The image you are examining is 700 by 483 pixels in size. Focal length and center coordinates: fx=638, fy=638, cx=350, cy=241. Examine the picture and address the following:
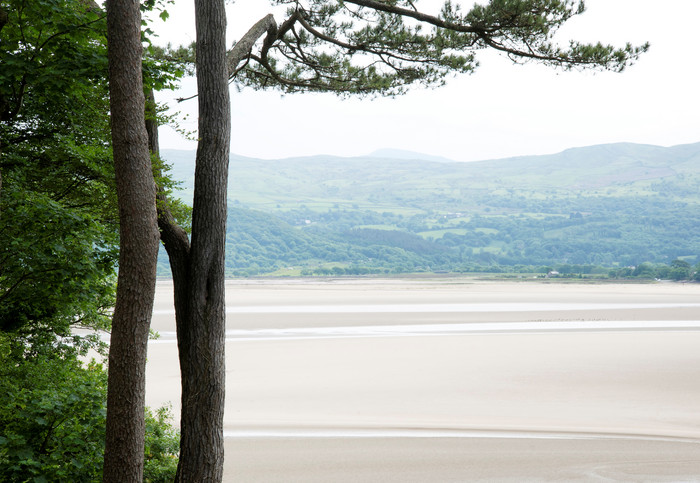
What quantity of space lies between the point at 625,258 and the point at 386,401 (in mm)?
79028

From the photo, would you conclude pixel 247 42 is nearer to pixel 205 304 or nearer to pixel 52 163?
pixel 52 163

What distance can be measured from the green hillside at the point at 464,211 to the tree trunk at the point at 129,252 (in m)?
63.8

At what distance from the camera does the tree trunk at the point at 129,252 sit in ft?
11.4

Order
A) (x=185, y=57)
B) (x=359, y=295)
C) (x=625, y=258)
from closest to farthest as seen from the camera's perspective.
Answer: (x=185, y=57) < (x=359, y=295) < (x=625, y=258)

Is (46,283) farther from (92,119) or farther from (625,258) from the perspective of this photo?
(625,258)

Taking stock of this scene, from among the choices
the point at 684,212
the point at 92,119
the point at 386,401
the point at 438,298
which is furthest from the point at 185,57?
the point at 684,212

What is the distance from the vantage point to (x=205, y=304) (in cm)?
423

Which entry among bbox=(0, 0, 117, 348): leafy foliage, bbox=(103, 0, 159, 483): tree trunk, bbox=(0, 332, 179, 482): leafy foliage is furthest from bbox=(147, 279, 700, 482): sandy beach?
bbox=(103, 0, 159, 483): tree trunk

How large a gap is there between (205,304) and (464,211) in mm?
116052

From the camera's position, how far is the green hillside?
8306 centimetres

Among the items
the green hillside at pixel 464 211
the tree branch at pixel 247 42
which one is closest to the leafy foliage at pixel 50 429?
the tree branch at pixel 247 42

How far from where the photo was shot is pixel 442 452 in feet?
23.3

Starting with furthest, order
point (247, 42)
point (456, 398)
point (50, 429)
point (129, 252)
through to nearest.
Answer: point (456, 398) < point (247, 42) < point (50, 429) < point (129, 252)

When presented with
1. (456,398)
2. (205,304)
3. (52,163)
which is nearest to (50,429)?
(205,304)
